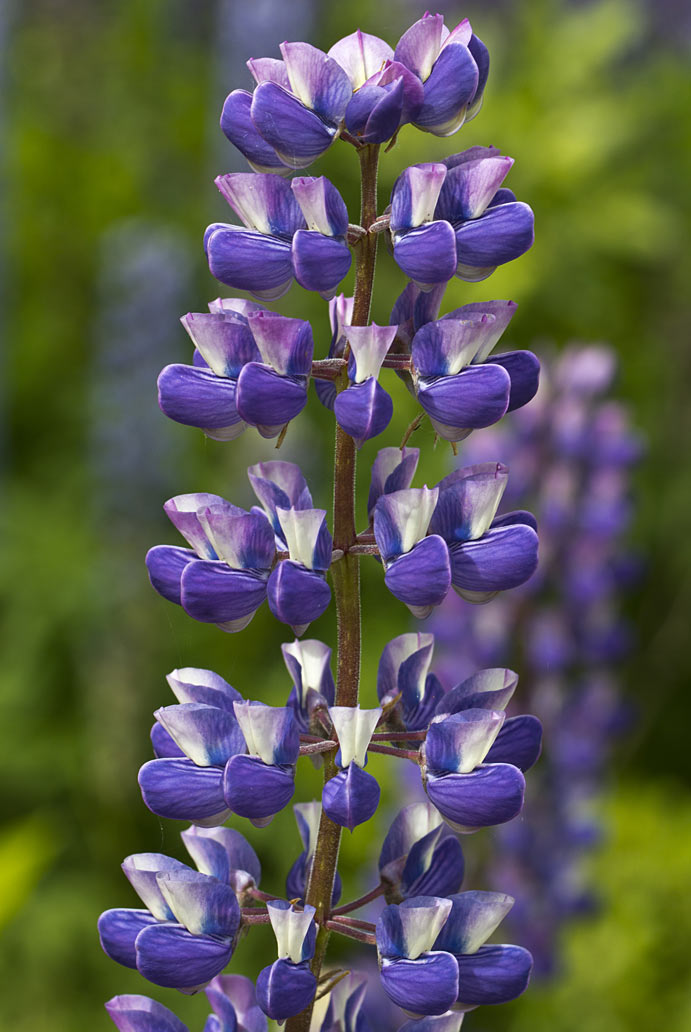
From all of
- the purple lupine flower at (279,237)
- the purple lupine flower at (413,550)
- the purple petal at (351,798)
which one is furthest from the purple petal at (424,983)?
the purple lupine flower at (279,237)

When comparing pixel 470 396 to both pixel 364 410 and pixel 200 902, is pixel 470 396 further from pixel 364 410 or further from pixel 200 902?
pixel 200 902

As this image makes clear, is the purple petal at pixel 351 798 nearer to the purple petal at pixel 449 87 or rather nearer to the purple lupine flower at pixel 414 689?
Result: the purple lupine flower at pixel 414 689

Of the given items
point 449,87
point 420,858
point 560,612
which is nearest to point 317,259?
point 449,87

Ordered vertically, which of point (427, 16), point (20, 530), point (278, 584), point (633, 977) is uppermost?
point (427, 16)

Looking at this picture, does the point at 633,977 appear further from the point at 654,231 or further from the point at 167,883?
the point at 654,231

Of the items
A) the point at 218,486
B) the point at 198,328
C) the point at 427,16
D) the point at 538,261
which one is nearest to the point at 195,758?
the point at 198,328

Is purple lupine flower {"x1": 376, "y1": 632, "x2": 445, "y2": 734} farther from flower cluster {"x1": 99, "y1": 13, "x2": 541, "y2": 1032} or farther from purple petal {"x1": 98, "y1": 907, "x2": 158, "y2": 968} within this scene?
purple petal {"x1": 98, "y1": 907, "x2": 158, "y2": 968}
